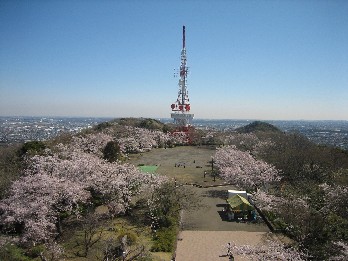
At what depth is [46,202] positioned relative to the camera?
638 inches

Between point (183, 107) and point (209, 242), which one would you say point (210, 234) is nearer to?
point (209, 242)

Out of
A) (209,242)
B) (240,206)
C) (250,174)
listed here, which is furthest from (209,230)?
(250,174)

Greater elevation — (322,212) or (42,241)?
(322,212)

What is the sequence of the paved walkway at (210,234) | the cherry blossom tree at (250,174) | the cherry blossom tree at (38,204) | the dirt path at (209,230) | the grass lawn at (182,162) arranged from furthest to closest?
the grass lawn at (182,162)
the cherry blossom tree at (250,174)
the cherry blossom tree at (38,204)
the dirt path at (209,230)
the paved walkway at (210,234)

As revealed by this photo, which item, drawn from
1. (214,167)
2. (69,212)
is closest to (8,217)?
(69,212)

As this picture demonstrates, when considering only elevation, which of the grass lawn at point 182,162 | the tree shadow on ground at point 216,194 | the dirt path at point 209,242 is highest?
the grass lawn at point 182,162

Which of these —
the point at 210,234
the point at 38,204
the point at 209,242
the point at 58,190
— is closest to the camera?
the point at 38,204

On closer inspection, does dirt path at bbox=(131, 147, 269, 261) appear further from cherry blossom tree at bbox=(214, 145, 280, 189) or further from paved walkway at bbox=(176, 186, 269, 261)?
cherry blossom tree at bbox=(214, 145, 280, 189)

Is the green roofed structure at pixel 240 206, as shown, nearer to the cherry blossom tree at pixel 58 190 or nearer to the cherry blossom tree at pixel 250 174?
the cherry blossom tree at pixel 250 174

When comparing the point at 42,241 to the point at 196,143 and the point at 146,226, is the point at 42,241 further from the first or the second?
the point at 196,143

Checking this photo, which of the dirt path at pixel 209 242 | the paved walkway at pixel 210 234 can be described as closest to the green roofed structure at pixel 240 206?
the paved walkway at pixel 210 234

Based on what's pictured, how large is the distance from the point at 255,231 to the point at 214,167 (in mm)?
17001

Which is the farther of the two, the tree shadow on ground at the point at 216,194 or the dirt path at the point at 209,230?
the tree shadow on ground at the point at 216,194

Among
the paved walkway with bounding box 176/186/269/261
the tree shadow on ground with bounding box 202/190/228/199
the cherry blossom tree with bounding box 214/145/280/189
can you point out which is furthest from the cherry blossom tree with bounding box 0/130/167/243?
the cherry blossom tree with bounding box 214/145/280/189
